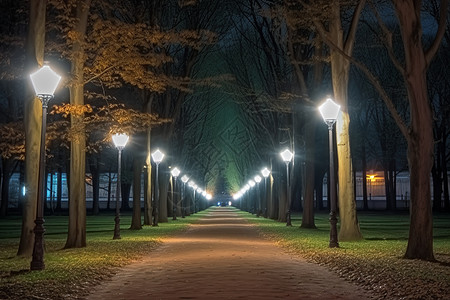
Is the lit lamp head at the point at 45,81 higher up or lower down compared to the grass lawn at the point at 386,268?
higher up

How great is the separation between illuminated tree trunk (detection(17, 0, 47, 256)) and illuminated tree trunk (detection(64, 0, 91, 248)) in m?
2.54

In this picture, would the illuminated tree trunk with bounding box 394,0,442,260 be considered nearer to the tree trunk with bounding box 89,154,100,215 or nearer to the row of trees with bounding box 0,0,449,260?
the row of trees with bounding box 0,0,449,260

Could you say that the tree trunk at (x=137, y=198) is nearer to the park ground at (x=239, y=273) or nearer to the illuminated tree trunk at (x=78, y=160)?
the illuminated tree trunk at (x=78, y=160)

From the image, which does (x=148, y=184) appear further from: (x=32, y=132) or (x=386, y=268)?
(x=386, y=268)

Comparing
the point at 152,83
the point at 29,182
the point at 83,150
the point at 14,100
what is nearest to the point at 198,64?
the point at 14,100

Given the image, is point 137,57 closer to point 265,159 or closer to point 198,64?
point 198,64

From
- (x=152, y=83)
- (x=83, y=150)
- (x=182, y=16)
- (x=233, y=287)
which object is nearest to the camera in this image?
(x=233, y=287)

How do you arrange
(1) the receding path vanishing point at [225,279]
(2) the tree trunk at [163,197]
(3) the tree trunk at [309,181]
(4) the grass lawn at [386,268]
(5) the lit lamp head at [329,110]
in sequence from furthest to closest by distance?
1. (2) the tree trunk at [163,197]
2. (3) the tree trunk at [309,181]
3. (5) the lit lamp head at [329,110]
4. (4) the grass lawn at [386,268]
5. (1) the receding path vanishing point at [225,279]

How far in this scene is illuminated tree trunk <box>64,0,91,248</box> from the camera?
73.1 feet

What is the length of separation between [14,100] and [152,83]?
30517 mm

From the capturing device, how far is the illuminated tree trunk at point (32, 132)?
1889 cm

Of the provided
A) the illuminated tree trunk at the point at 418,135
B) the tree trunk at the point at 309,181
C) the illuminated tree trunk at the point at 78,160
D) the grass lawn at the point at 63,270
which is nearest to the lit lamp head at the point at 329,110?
the illuminated tree trunk at the point at 418,135

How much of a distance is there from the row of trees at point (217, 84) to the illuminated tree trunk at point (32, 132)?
37mm

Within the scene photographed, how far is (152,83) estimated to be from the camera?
2542cm
